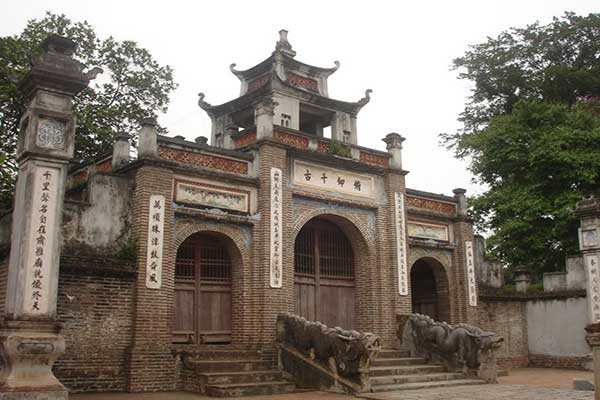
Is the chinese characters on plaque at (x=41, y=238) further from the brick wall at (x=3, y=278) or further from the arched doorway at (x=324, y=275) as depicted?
the arched doorway at (x=324, y=275)

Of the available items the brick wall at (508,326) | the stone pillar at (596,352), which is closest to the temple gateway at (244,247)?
the brick wall at (508,326)

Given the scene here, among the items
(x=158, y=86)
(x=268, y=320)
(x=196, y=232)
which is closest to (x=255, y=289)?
(x=268, y=320)

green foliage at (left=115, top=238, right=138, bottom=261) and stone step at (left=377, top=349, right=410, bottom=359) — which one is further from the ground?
green foliage at (left=115, top=238, right=138, bottom=261)

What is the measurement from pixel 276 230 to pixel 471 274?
6864 mm

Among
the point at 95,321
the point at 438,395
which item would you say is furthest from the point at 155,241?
the point at 438,395

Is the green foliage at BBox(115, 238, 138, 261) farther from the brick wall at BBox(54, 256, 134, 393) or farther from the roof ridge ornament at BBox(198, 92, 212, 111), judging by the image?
the roof ridge ornament at BBox(198, 92, 212, 111)

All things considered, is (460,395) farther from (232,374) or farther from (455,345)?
(232,374)

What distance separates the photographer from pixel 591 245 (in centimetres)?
1656

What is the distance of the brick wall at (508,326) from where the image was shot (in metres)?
19.2

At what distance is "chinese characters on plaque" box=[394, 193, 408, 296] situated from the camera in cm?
1666

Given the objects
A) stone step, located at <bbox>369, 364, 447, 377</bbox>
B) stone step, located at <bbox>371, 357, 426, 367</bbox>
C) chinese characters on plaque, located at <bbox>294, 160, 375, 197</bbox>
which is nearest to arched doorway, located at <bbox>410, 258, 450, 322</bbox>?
chinese characters on plaque, located at <bbox>294, 160, 375, 197</bbox>

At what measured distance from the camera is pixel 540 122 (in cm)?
2275

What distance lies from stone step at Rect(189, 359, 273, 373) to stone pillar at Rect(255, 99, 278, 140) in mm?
4907

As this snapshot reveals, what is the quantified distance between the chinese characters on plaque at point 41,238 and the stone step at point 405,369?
6.85 m
